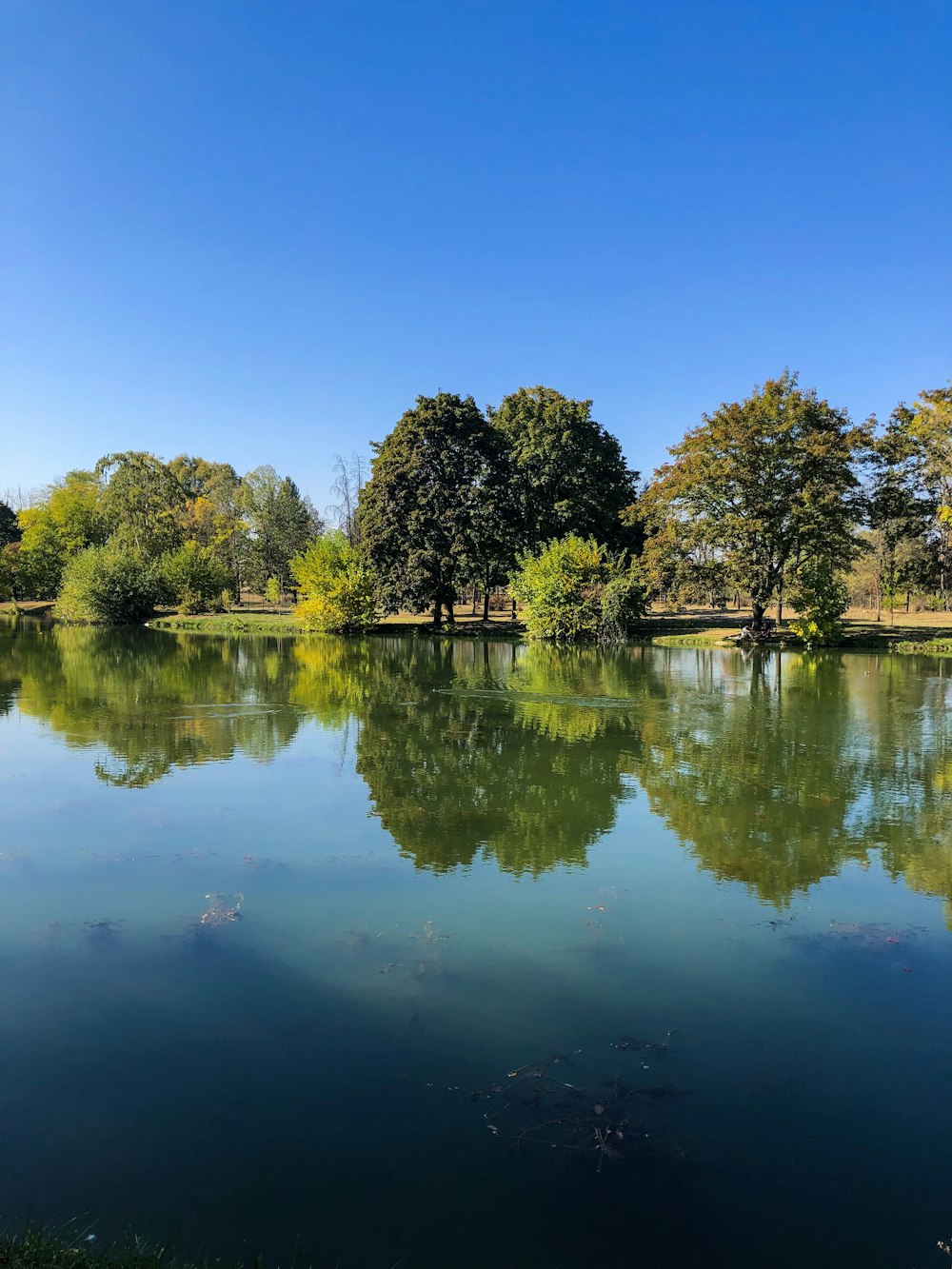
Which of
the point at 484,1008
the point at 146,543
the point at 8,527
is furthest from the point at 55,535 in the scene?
the point at 484,1008

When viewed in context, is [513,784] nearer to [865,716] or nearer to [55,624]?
[865,716]

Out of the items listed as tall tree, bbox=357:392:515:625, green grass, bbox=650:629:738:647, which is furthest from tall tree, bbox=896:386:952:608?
tall tree, bbox=357:392:515:625

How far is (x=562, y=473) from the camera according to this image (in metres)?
49.4

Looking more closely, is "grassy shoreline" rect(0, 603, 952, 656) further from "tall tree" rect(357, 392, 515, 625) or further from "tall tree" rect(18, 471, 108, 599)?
"tall tree" rect(18, 471, 108, 599)

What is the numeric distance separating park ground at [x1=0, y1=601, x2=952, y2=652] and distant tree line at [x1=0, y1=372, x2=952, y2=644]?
1593 mm

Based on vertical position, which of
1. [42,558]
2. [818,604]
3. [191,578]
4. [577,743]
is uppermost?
[42,558]

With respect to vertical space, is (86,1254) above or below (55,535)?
below

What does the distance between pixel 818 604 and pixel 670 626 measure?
1082 centimetres

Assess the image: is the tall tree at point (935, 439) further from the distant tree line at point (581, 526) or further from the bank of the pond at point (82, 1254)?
the bank of the pond at point (82, 1254)

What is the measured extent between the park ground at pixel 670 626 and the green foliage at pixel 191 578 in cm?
135

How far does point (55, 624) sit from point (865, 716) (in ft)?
172

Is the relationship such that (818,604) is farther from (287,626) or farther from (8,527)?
(8,527)

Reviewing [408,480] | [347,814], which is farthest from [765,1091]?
[408,480]

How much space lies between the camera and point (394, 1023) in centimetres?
532
